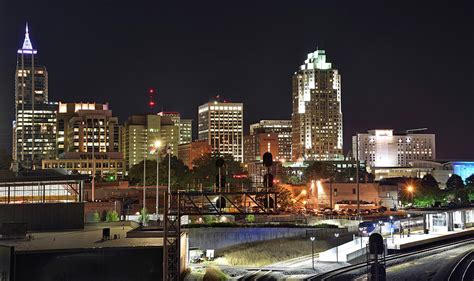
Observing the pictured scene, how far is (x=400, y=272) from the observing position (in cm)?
4734

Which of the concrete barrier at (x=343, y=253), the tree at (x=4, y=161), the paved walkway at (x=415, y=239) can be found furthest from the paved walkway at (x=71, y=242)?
the tree at (x=4, y=161)

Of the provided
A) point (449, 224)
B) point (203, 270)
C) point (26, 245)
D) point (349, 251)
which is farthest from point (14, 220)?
point (449, 224)

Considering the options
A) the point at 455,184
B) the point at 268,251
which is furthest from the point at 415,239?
the point at 455,184

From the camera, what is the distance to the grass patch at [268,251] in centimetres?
6172

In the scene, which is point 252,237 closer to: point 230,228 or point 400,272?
point 230,228

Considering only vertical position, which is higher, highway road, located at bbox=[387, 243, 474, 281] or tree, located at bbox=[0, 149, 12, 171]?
tree, located at bbox=[0, 149, 12, 171]

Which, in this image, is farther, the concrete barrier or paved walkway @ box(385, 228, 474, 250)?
paved walkway @ box(385, 228, 474, 250)

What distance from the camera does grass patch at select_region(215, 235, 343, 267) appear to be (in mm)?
61719

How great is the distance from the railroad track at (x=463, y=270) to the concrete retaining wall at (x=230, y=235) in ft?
58.2

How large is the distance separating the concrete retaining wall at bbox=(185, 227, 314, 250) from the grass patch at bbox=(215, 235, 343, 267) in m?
0.62

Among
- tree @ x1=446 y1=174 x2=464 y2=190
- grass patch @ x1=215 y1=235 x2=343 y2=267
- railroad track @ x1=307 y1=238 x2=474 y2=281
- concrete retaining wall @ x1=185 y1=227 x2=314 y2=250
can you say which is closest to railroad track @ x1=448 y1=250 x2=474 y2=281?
railroad track @ x1=307 y1=238 x2=474 y2=281

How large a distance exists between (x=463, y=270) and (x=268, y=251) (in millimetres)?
20929

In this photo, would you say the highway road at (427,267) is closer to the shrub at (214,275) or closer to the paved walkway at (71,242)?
the shrub at (214,275)

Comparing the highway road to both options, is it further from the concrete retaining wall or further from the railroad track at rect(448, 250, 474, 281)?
the concrete retaining wall
